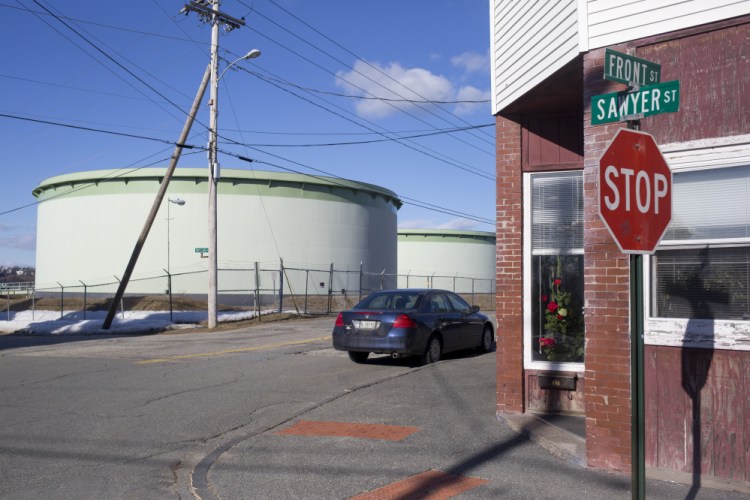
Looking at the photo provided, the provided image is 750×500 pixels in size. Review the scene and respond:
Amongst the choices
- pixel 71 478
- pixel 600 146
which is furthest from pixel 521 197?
pixel 71 478

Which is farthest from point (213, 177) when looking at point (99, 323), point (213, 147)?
point (99, 323)

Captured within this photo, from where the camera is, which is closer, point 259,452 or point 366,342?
point 259,452

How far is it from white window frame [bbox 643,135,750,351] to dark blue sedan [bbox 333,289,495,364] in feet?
23.7

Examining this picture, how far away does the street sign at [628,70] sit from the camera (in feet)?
16.6

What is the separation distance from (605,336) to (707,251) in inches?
43.9

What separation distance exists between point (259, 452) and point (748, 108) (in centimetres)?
550

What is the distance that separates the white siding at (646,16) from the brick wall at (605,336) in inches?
7.9

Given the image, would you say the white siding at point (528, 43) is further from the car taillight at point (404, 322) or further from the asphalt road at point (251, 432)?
the car taillight at point (404, 322)

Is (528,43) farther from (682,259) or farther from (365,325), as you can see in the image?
(365,325)

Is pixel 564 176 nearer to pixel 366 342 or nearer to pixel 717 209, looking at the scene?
pixel 717 209

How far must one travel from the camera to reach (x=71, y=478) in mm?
6793

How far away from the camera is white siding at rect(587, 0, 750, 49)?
20.6ft

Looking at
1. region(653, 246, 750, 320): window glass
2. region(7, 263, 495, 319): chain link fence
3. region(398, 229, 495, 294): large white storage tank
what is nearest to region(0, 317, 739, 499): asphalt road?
region(653, 246, 750, 320): window glass

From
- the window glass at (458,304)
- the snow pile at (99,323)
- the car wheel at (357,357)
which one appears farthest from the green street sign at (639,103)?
the snow pile at (99,323)
